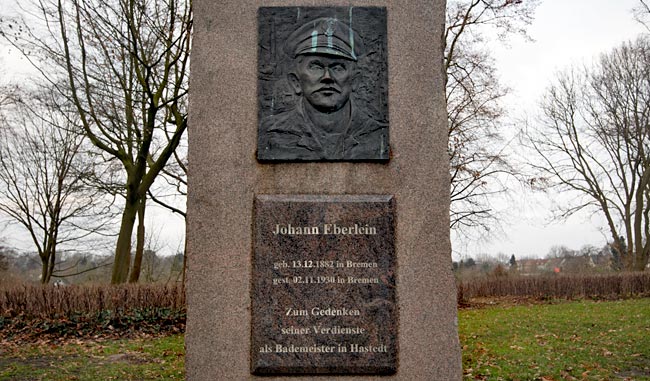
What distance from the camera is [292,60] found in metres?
3.93

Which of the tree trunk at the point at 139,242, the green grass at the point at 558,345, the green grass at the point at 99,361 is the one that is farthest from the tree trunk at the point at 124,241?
the green grass at the point at 558,345

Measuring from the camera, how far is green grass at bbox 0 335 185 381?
25.8 ft

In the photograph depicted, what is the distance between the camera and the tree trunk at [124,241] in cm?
1512

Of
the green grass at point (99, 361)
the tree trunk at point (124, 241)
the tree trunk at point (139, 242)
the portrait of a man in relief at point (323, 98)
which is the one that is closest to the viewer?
the portrait of a man in relief at point (323, 98)

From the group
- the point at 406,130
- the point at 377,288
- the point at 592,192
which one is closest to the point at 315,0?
the point at 406,130

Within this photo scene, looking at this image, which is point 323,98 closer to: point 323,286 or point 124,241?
point 323,286

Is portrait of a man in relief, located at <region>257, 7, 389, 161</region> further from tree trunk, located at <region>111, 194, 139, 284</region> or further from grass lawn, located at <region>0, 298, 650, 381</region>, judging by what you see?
tree trunk, located at <region>111, 194, 139, 284</region>

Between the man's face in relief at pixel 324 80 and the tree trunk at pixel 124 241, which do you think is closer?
the man's face in relief at pixel 324 80

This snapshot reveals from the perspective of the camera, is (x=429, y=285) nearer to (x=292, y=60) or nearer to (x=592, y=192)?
(x=292, y=60)

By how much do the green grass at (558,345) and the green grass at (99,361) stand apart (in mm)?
4908

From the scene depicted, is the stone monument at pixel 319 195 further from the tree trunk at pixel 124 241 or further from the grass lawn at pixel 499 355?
the tree trunk at pixel 124 241

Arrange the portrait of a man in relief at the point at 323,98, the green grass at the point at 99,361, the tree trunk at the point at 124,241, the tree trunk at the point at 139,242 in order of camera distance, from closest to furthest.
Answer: the portrait of a man in relief at the point at 323,98 → the green grass at the point at 99,361 → the tree trunk at the point at 124,241 → the tree trunk at the point at 139,242

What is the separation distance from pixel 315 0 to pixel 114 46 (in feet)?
38.3

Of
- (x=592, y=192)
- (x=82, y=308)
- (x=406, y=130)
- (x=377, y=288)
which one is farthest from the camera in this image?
(x=592, y=192)
